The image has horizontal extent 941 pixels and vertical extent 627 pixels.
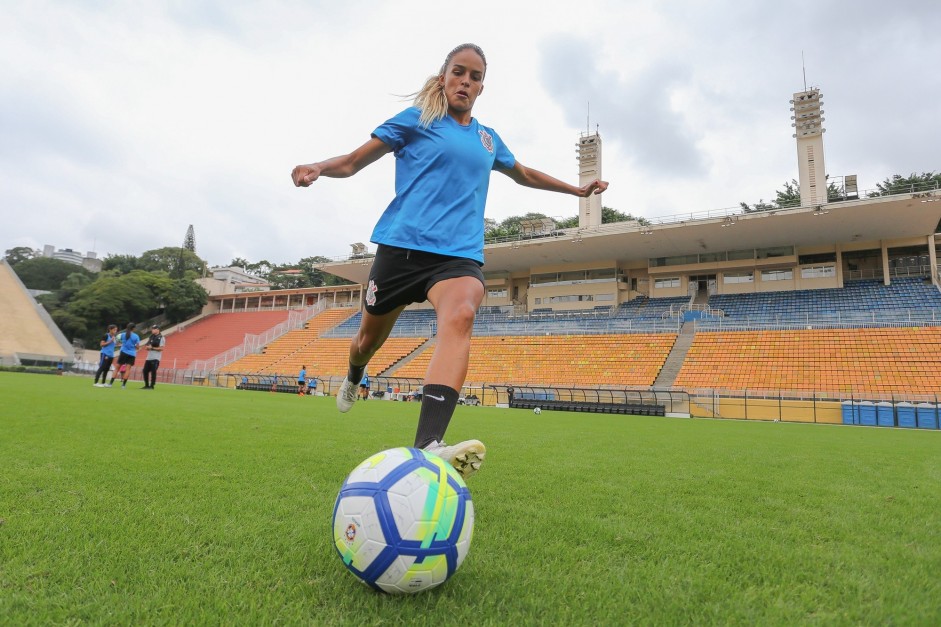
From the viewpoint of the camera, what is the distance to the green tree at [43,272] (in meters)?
63.6

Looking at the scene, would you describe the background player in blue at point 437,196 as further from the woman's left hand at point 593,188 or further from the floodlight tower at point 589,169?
the floodlight tower at point 589,169

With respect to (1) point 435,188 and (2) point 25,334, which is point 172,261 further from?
(1) point 435,188

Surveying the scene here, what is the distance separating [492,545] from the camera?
1.91 meters

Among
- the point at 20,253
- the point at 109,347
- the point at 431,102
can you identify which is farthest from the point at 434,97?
the point at 20,253

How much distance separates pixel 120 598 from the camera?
53.4 inches

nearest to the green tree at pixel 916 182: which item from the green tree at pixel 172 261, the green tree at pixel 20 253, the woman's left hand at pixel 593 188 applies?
the woman's left hand at pixel 593 188

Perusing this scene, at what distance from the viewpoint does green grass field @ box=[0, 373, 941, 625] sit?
1365 mm

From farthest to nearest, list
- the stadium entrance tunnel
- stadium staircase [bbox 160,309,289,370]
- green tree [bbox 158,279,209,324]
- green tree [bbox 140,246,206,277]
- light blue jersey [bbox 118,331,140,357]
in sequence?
1. green tree [bbox 140,246,206,277]
2. green tree [bbox 158,279,209,324]
3. stadium staircase [bbox 160,309,289,370]
4. the stadium entrance tunnel
5. light blue jersey [bbox 118,331,140,357]

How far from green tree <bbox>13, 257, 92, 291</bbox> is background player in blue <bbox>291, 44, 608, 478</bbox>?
2985 inches

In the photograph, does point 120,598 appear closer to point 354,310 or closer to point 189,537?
point 189,537

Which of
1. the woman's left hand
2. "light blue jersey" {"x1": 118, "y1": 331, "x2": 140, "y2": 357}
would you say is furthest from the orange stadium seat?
"light blue jersey" {"x1": 118, "y1": 331, "x2": 140, "y2": 357}

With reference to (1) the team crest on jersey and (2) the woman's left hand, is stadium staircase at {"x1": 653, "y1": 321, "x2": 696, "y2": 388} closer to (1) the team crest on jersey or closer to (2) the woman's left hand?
(2) the woman's left hand

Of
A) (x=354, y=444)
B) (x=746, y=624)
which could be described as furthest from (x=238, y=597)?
(x=354, y=444)

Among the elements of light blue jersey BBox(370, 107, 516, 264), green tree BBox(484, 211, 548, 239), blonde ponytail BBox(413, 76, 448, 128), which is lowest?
light blue jersey BBox(370, 107, 516, 264)
